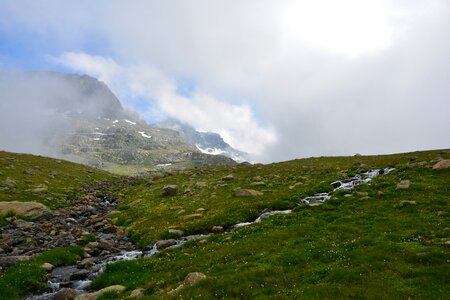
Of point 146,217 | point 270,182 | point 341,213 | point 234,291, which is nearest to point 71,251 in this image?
point 146,217

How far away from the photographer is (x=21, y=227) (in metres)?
36.9

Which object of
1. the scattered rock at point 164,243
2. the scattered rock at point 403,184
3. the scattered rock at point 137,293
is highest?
the scattered rock at point 403,184

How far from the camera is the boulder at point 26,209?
40812 mm

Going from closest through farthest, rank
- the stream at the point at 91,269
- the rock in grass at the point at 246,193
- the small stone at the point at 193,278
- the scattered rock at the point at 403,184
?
the small stone at the point at 193,278
the stream at the point at 91,269
the scattered rock at the point at 403,184
the rock in grass at the point at 246,193

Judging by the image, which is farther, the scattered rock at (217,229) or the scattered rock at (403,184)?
the scattered rock at (403,184)

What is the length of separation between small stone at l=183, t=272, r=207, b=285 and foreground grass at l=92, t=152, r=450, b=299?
0.61m

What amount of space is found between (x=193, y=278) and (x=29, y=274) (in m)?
10.8

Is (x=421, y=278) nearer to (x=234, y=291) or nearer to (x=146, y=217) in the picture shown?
(x=234, y=291)

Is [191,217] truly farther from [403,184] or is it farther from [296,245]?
[403,184]

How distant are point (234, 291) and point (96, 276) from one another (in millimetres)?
10521

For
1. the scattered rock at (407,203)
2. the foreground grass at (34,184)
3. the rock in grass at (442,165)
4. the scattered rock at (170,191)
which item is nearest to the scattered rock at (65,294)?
the scattered rock at (407,203)

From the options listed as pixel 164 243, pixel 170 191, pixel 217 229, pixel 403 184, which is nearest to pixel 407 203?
pixel 403 184

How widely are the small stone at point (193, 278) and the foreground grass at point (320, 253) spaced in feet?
2.00

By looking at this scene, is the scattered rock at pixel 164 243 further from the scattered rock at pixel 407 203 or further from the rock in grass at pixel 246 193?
the scattered rock at pixel 407 203
